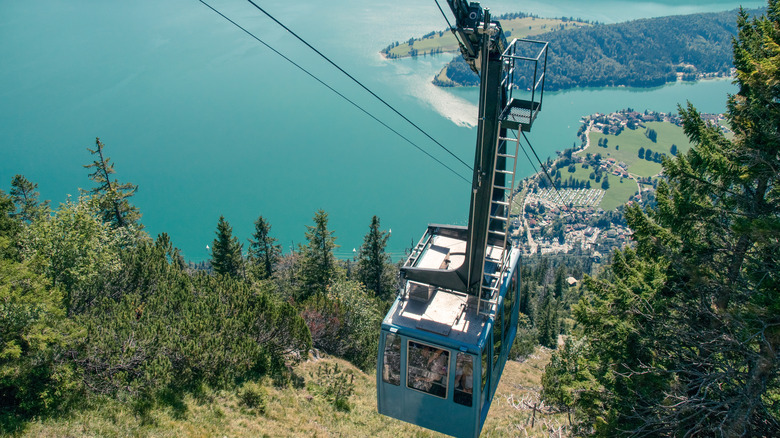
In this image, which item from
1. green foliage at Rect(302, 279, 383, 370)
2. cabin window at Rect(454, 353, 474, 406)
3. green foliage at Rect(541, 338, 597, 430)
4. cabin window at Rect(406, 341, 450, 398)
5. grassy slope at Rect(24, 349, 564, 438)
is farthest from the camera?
green foliage at Rect(302, 279, 383, 370)

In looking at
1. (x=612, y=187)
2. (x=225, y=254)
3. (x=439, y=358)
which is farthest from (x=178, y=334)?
(x=612, y=187)

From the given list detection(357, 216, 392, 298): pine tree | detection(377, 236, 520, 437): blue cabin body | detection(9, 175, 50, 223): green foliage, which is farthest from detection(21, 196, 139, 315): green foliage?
detection(357, 216, 392, 298): pine tree

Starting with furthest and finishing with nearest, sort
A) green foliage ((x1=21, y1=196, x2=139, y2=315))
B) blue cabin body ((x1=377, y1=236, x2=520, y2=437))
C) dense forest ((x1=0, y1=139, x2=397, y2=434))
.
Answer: green foliage ((x1=21, y1=196, x2=139, y2=315))
dense forest ((x1=0, y1=139, x2=397, y2=434))
blue cabin body ((x1=377, y1=236, x2=520, y2=437))

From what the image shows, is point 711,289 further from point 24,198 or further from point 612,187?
point 612,187

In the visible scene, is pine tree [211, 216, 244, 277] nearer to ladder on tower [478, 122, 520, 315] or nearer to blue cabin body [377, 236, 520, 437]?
blue cabin body [377, 236, 520, 437]

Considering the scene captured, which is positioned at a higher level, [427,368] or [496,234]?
[496,234]

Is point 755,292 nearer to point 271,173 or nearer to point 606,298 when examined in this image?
point 606,298

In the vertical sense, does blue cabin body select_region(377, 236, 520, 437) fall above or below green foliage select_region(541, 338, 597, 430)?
above
